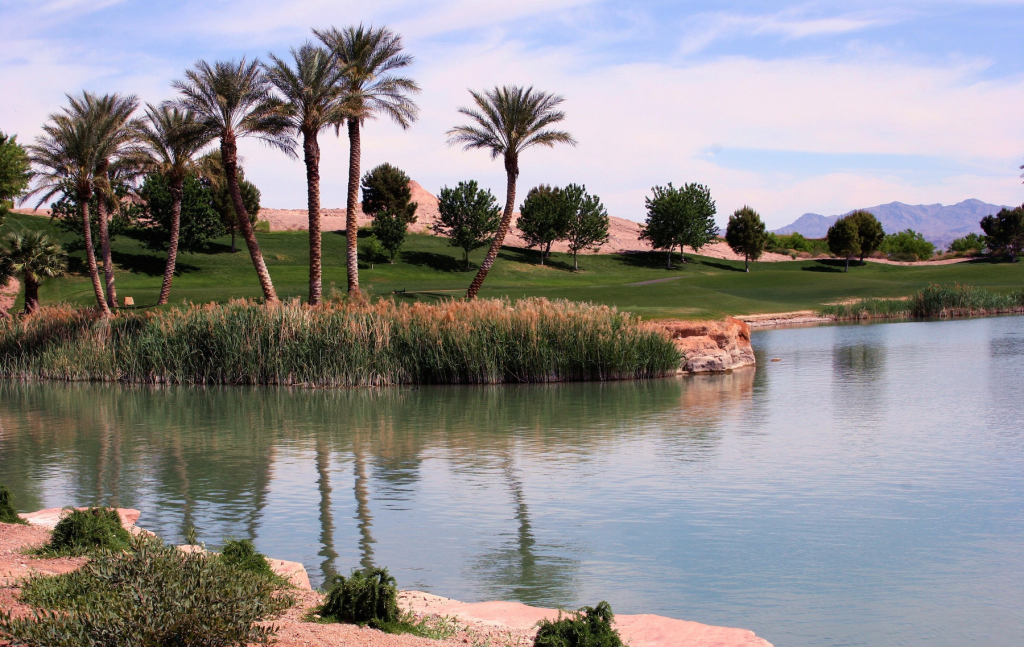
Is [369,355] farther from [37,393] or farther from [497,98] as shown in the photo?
[497,98]

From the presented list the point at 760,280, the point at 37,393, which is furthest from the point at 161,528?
the point at 760,280

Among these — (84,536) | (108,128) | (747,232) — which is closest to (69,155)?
(108,128)

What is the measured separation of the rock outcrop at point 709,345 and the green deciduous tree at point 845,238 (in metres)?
65.2

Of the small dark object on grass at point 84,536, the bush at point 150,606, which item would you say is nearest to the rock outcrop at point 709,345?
the small dark object on grass at point 84,536

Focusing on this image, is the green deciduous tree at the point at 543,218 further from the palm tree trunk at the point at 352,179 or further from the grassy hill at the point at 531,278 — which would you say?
the palm tree trunk at the point at 352,179

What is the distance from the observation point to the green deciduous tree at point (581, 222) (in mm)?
81625

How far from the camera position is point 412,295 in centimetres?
3819

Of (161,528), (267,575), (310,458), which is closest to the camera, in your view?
(267,575)

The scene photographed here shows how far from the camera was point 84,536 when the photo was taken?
7.02 m

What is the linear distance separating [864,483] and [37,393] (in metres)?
19.4

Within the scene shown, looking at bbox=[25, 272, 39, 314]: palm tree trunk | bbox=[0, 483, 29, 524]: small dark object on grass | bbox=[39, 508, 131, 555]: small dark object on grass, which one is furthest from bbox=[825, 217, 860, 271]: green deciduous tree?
Result: bbox=[39, 508, 131, 555]: small dark object on grass

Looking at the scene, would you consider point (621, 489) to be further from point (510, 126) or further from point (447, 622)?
point (510, 126)

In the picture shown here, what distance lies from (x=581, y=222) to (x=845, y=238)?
2528 cm

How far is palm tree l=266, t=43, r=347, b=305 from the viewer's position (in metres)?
28.9
